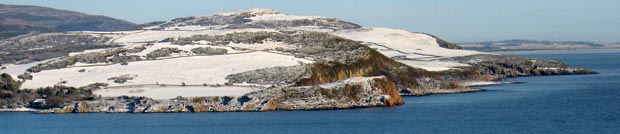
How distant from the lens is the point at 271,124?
5166 cm

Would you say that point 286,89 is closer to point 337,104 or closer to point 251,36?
point 337,104

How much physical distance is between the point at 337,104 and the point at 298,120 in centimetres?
721

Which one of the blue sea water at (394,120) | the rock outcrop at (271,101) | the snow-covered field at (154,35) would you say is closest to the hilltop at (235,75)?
the rock outcrop at (271,101)

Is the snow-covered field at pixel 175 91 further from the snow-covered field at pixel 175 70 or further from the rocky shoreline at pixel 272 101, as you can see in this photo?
the snow-covered field at pixel 175 70

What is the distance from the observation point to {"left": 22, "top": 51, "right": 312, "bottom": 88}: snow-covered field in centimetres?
6744

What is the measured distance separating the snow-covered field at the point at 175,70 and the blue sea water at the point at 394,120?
829cm

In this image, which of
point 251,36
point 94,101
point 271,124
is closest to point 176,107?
point 94,101

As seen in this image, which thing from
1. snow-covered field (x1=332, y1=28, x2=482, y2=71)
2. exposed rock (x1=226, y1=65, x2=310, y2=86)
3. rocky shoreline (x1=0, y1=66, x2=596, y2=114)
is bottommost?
rocky shoreline (x1=0, y1=66, x2=596, y2=114)

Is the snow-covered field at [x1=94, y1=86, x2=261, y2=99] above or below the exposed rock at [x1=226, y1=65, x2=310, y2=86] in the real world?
below

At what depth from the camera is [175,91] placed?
63.8 m

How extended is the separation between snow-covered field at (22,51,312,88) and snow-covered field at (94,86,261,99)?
1478 millimetres

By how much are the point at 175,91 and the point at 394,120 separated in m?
14.9

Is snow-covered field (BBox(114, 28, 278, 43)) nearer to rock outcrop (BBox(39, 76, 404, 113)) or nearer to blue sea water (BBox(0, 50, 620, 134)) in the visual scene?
rock outcrop (BBox(39, 76, 404, 113))

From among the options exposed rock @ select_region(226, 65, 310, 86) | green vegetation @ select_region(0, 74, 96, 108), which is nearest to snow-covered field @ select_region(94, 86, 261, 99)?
green vegetation @ select_region(0, 74, 96, 108)
